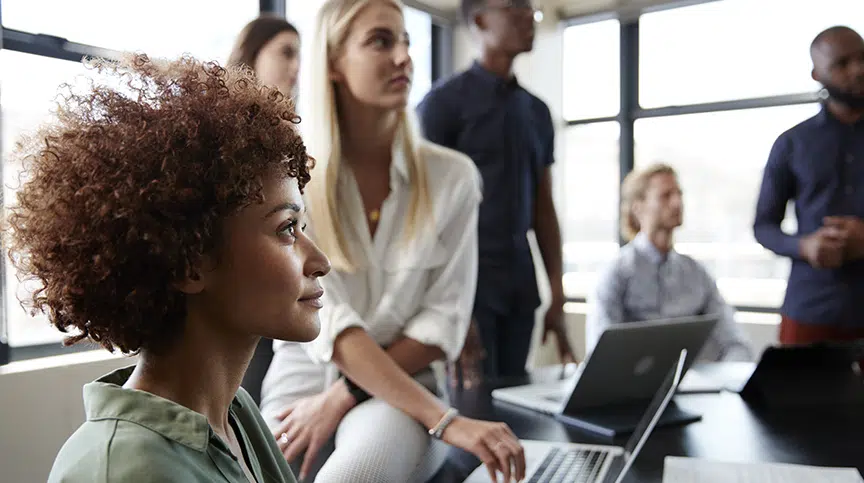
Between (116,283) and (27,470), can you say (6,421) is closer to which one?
(27,470)

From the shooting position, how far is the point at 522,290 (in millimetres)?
2334

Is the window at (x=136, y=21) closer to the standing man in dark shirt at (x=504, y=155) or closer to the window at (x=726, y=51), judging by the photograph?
the standing man in dark shirt at (x=504, y=155)

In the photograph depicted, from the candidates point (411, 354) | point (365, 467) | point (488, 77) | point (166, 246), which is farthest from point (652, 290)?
point (166, 246)

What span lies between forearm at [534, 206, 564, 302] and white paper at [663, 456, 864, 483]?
1279 millimetres

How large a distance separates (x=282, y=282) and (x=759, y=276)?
3606 mm

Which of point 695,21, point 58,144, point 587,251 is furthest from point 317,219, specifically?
point 587,251

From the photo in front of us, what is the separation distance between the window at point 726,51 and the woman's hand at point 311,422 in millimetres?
2132

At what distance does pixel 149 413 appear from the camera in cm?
63

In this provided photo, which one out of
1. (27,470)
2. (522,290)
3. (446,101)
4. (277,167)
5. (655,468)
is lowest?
(27,470)

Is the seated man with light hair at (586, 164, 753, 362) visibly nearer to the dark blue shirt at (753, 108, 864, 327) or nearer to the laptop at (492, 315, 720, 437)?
the dark blue shirt at (753, 108, 864, 327)

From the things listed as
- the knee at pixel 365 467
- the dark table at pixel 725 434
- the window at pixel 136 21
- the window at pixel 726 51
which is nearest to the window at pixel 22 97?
the window at pixel 136 21

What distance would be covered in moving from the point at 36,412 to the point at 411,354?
1.48m

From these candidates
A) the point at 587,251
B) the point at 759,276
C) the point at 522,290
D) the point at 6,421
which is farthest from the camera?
the point at 587,251

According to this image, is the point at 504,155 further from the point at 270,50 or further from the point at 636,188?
the point at 636,188
